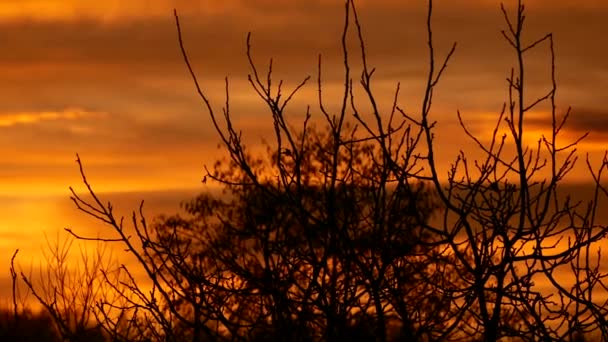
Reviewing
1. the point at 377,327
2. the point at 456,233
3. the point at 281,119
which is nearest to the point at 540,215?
the point at 456,233

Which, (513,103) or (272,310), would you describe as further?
(513,103)

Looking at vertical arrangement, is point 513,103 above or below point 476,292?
above

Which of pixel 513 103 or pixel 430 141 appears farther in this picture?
pixel 513 103

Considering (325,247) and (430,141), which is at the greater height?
(430,141)

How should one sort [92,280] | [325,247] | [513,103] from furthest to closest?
[92,280], [513,103], [325,247]

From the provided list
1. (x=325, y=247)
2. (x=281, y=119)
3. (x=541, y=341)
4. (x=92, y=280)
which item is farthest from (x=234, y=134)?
(x=92, y=280)

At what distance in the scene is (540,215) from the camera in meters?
7.56

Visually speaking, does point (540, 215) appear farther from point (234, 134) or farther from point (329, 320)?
point (234, 134)

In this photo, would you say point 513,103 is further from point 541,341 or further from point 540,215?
point 541,341

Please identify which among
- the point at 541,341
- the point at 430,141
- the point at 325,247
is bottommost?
the point at 541,341

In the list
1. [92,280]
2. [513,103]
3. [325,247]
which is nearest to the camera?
[325,247]

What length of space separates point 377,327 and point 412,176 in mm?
928

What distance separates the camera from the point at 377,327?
25.0 feet

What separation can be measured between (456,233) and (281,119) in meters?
1.24
